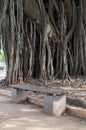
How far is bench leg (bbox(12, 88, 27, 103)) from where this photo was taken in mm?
7891

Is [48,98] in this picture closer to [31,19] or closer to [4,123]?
[4,123]

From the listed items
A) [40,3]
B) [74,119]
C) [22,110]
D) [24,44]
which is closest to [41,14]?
[40,3]

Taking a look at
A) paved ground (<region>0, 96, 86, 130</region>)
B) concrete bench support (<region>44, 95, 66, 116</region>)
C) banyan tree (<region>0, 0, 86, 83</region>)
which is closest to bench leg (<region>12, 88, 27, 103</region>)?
paved ground (<region>0, 96, 86, 130</region>)

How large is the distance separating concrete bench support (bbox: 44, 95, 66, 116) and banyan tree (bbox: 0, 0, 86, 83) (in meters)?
3.71

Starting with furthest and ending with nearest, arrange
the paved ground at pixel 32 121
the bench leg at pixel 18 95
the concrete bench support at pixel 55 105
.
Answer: the bench leg at pixel 18 95, the concrete bench support at pixel 55 105, the paved ground at pixel 32 121

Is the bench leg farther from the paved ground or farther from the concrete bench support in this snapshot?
the concrete bench support

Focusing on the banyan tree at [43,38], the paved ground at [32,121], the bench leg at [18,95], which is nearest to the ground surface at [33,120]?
the paved ground at [32,121]

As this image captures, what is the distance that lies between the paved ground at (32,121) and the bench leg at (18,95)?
2.09ft

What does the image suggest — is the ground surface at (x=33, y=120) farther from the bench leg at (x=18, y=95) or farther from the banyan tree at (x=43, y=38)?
the banyan tree at (x=43, y=38)

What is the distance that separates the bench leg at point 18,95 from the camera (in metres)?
7.89

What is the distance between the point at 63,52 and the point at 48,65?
0.58 metres

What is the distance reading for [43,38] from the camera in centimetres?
1040

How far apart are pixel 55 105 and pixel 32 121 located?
0.58 meters

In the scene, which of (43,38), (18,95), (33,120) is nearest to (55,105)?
(33,120)
